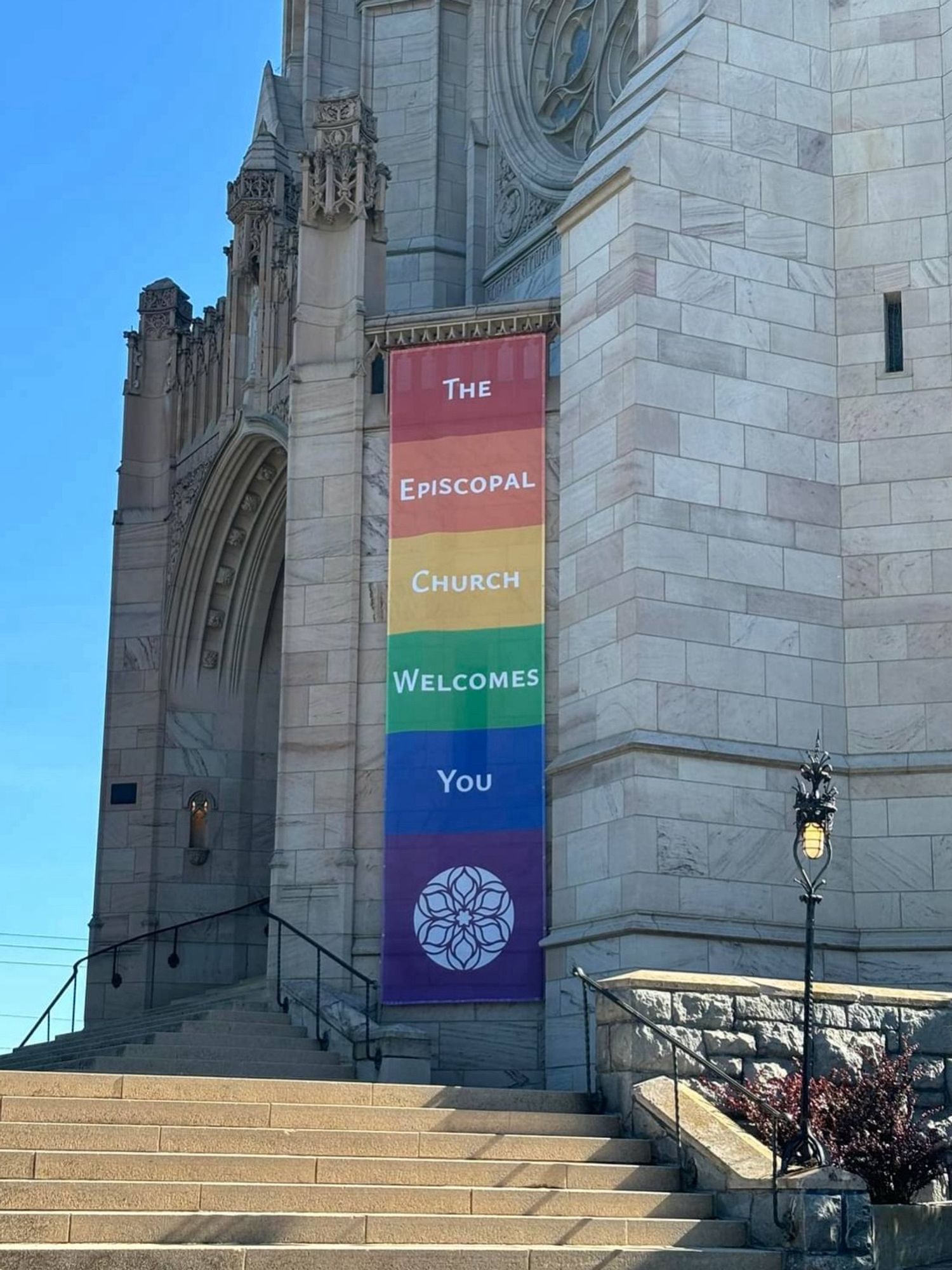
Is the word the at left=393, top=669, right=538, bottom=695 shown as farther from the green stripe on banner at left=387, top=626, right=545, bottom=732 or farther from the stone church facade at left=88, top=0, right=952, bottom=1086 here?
the stone church facade at left=88, top=0, right=952, bottom=1086

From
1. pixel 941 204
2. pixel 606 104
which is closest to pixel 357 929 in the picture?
pixel 941 204

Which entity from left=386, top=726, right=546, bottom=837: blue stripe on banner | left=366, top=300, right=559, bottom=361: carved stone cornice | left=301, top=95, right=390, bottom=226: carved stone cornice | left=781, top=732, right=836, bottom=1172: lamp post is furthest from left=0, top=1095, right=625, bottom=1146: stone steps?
left=301, top=95, right=390, bottom=226: carved stone cornice

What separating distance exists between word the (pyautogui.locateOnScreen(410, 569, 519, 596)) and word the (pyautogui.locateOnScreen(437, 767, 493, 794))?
1.89 meters

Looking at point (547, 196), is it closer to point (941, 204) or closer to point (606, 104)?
point (606, 104)

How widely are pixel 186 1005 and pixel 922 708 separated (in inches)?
352

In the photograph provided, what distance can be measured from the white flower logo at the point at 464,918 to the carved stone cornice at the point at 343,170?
25.5ft

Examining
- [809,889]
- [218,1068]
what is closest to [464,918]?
[218,1068]

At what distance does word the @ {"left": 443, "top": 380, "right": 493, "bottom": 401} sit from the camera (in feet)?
67.3

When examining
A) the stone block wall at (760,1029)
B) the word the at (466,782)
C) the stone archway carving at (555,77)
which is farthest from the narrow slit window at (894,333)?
the stone archway carving at (555,77)

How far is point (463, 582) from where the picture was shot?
20.0m

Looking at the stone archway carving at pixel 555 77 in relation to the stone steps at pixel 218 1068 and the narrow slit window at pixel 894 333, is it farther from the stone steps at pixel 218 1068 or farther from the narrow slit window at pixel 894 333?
the stone steps at pixel 218 1068

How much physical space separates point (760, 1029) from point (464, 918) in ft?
16.4

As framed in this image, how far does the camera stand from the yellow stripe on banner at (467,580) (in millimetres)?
19750

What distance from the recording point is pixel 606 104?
81.7 ft
